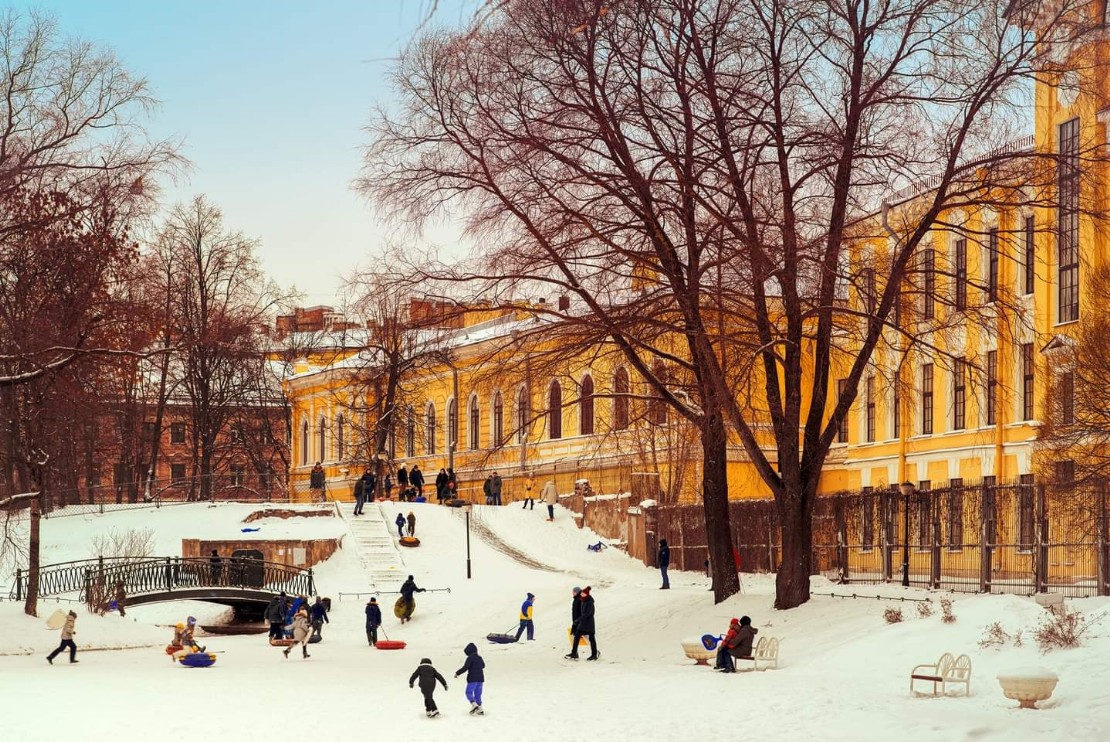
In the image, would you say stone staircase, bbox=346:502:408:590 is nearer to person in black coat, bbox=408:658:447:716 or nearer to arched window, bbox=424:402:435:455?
arched window, bbox=424:402:435:455

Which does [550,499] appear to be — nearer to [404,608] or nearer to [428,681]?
[404,608]

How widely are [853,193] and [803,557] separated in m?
7.43

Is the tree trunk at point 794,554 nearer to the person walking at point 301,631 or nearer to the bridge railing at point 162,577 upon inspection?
the person walking at point 301,631

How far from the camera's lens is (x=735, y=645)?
27.2 meters

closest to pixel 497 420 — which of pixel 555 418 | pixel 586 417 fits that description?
pixel 555 418

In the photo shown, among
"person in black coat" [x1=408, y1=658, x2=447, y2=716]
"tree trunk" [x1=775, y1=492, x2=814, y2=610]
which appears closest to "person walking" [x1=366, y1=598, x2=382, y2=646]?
"tree trunk" [x1=775, y1=492, x2=814, y2=610]

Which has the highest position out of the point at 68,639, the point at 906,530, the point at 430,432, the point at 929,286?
the point at 929,286

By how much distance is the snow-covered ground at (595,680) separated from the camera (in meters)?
21.6

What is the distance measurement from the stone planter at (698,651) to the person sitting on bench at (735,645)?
3.88ft

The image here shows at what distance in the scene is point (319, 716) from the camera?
24.2m

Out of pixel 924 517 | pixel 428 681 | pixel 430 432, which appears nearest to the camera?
pixel 428 681

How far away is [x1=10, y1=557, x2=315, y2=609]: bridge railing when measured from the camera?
42219 millimetres

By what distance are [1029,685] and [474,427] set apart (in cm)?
5321

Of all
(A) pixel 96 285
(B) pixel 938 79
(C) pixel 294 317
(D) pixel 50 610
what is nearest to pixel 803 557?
(B) pixel 938 79
